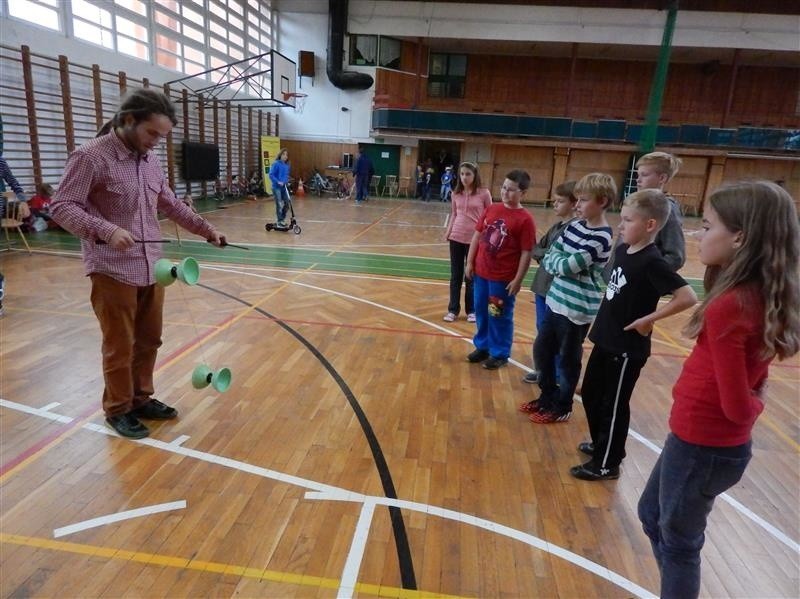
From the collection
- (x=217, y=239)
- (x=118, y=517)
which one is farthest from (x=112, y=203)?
(x=118, y=517)

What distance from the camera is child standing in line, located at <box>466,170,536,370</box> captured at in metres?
3.71

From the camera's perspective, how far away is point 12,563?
77.1 inches

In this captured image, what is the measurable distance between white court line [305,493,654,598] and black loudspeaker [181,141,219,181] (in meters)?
14.7

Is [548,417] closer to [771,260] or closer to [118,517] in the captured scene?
[771,260]

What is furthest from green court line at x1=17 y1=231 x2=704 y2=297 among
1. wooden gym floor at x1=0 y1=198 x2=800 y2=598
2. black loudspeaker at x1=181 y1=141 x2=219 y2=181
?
black loudspeaker at x1=181 y1=141 x2=219 y2=181

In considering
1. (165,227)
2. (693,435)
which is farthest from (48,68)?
(693,435)

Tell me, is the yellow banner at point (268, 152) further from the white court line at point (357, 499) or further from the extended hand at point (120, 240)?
the extended hand at point (120, 240)

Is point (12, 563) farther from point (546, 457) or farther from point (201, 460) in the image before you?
point (546, 457)

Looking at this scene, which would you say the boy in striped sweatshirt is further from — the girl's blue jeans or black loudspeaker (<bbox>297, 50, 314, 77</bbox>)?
black loudspeaker (<bbox>297, 50, 314, 77</bbox>)

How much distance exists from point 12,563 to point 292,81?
2159cm

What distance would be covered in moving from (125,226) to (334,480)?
1.67 meters

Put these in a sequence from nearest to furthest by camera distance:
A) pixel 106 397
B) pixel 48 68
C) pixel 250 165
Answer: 1. pixel 106 397
2. pixel 48 68
3. pixel 250 165

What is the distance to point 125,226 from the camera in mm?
2586

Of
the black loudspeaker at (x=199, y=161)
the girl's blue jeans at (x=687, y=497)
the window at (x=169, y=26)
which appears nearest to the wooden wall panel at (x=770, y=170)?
the window at (x=169, y=26)
